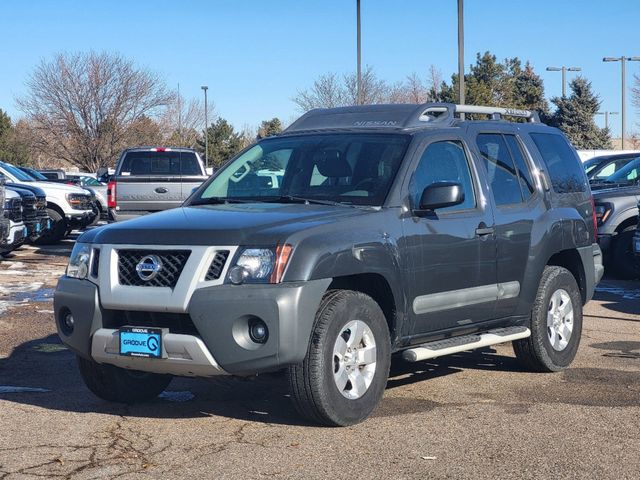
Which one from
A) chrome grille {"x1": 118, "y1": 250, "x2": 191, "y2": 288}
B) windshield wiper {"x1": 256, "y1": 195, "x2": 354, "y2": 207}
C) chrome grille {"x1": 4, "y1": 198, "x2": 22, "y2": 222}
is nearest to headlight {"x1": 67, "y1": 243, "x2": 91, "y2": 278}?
chrome grille {"x1": 118, "y1": 250, "x2": 191, "y2": 288}

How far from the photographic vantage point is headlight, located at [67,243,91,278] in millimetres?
6211

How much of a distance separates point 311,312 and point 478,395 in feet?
6.00

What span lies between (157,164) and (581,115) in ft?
142

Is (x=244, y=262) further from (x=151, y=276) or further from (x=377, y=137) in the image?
(x=377, y=137)

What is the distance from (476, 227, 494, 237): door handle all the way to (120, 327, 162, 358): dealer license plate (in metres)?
2.40

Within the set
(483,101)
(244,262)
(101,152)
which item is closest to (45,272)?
(244,262)

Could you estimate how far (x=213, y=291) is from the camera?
18.3ft

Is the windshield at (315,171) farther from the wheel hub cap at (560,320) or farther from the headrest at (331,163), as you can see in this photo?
the wheel hub cap at (560,320)

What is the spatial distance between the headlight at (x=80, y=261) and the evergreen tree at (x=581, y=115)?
54093mm

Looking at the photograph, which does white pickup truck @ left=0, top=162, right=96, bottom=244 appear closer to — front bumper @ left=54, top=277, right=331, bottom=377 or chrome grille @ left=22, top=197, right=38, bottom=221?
chrome grille @ left=22, top=197, right=38, bottom=221

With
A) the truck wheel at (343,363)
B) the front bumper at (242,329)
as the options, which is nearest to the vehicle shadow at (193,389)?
the truck wheel at (343,363)

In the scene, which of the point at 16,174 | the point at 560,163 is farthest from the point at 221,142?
the point at 560,163

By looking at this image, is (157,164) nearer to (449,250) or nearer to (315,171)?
(315,171)

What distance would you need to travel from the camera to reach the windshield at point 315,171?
21.8 feet
